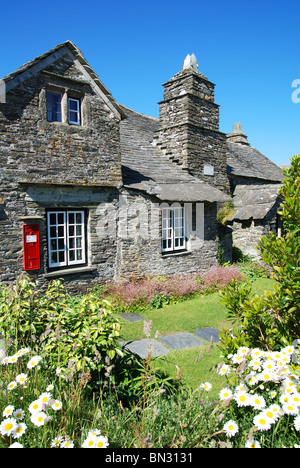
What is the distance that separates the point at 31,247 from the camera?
8.14m

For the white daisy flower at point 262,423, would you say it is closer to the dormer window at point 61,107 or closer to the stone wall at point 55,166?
the stone wall at point 55,166

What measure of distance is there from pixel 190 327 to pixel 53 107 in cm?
704

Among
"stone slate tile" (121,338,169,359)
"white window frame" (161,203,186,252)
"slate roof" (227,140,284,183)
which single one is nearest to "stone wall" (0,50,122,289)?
"white window frame" (161,203,186,252)

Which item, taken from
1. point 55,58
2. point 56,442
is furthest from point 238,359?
point 55,58

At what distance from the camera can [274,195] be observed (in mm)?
14828

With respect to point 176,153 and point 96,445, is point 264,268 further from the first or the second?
point 96,445

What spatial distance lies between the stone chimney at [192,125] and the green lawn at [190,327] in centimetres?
621

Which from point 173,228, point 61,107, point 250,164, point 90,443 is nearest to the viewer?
point 90,443

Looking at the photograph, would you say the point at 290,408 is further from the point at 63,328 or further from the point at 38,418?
the point at 63,328

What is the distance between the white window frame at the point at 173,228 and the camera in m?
11.4

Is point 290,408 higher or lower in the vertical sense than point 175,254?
lower

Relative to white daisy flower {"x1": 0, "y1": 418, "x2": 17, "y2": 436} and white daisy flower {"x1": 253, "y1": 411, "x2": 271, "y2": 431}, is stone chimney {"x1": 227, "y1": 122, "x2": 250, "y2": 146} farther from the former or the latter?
white daisy flower {"x1": 0, "y1": 418, "x2": 17, "y2": 436}

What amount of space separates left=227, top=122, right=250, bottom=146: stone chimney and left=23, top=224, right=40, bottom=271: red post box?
21108 millimetres
